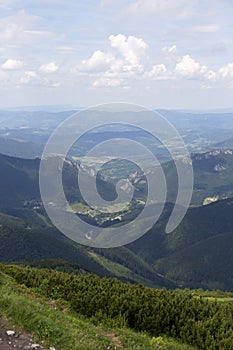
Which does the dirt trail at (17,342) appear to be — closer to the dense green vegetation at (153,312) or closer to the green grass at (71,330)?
the green grass at (71,330)

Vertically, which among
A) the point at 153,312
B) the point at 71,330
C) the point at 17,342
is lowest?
the point at 153,312

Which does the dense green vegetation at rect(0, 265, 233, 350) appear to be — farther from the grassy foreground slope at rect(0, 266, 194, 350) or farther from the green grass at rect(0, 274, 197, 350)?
the green grass at rect(0, 274, 197, 350)

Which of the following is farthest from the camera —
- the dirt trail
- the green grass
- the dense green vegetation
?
the dense green vegetation

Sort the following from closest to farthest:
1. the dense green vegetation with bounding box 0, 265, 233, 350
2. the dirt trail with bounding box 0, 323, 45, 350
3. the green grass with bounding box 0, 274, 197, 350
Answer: the dirt trail with bounding box 0, 323, 45, 350
the green grass with bounding box 0, 274, 197, 350
the dense green vegetation with bounding box 0, 265, 233, 350

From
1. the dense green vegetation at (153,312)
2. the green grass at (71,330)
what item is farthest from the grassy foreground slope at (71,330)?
the dense green vegetation at (153,312)

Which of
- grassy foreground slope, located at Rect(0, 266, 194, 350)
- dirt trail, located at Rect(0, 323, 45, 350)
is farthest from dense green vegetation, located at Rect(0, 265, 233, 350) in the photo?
dirt trail, located at Rect(0, 323, 45, 350)

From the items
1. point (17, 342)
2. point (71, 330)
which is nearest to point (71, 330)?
point (71, 330)

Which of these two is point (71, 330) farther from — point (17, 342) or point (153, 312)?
point (153, 312)

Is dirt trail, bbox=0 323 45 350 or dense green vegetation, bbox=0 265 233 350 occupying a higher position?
dirt trail, bbox=0 323 45 350

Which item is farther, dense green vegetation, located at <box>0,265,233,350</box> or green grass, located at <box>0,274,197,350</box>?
dense green vegetation, located at <box>0,265,233,350</box>

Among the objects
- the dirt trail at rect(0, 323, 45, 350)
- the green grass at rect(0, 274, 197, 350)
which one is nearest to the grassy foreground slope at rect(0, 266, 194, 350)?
the green grass at rect(0, 274, 197, 350)
